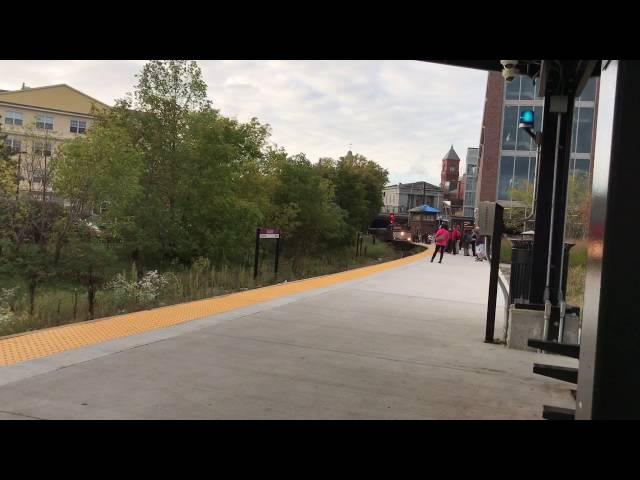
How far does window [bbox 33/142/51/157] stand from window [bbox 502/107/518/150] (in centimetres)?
3482

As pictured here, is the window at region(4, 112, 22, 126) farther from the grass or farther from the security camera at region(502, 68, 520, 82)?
the security camera at region(502, 68, 520, 82)

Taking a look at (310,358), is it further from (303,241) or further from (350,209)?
(350,209)

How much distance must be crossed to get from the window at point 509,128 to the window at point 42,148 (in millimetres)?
34815

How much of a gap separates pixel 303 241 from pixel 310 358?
22.7 meters

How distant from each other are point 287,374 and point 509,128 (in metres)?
41.7

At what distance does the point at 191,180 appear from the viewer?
1922 centimetres

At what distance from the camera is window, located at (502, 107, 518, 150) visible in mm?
42781

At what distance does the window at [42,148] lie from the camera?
1555cm

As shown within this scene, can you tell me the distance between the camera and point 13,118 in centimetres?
6175

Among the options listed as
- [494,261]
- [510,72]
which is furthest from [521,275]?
[510,72]

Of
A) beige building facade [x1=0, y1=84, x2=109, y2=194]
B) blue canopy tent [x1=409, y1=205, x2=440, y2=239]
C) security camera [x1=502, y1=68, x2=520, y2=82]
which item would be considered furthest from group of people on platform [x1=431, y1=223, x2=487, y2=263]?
beige building facade [x1=0, y1=84, x2=109, y2=194]

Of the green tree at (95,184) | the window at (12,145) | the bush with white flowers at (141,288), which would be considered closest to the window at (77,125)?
the window at (12,145)

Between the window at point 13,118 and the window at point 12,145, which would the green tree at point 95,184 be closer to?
the window at point 12,145
